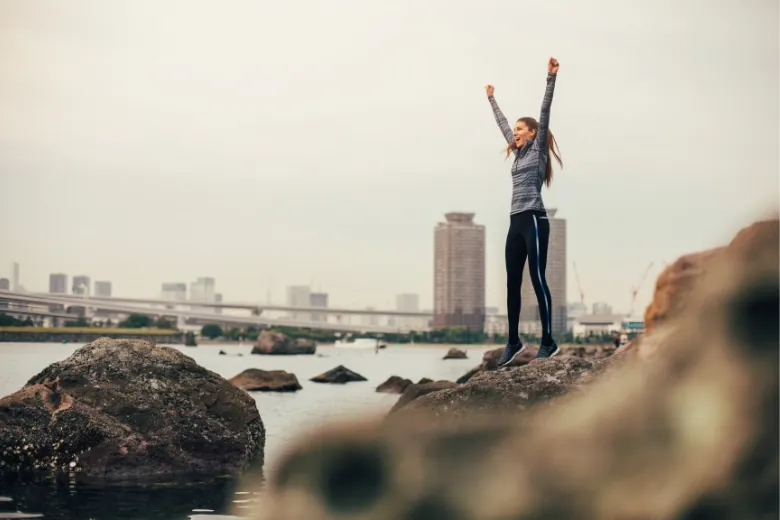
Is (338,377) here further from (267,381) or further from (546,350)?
(546,350)

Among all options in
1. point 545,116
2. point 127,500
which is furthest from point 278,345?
point 545,116

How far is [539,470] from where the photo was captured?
309 cm

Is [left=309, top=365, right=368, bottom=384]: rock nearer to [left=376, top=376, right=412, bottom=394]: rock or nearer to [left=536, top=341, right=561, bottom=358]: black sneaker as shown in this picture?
[left=376, top=376, right=412, bottom=394]: rock

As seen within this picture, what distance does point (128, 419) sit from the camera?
44.1ft

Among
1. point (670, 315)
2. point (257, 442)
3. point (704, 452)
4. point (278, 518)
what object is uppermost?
point (670, 315)

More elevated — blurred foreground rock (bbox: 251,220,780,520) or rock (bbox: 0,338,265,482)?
blurred foreground rock (bbox: 251,220,780,520)

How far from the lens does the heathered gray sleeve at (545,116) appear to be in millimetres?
8692

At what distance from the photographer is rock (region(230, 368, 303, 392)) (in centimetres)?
3578

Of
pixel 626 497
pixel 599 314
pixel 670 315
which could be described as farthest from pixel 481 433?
pixel 599 314

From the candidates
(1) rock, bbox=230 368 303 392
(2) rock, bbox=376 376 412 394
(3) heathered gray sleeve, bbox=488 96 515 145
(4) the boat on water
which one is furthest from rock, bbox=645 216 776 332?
(4) the boat on water

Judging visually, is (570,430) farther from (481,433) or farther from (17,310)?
(17,310)

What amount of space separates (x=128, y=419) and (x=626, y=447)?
1128cm

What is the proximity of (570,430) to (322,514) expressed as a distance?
2.67ft

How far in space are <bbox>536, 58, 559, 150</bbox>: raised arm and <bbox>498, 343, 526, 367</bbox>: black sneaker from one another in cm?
180
